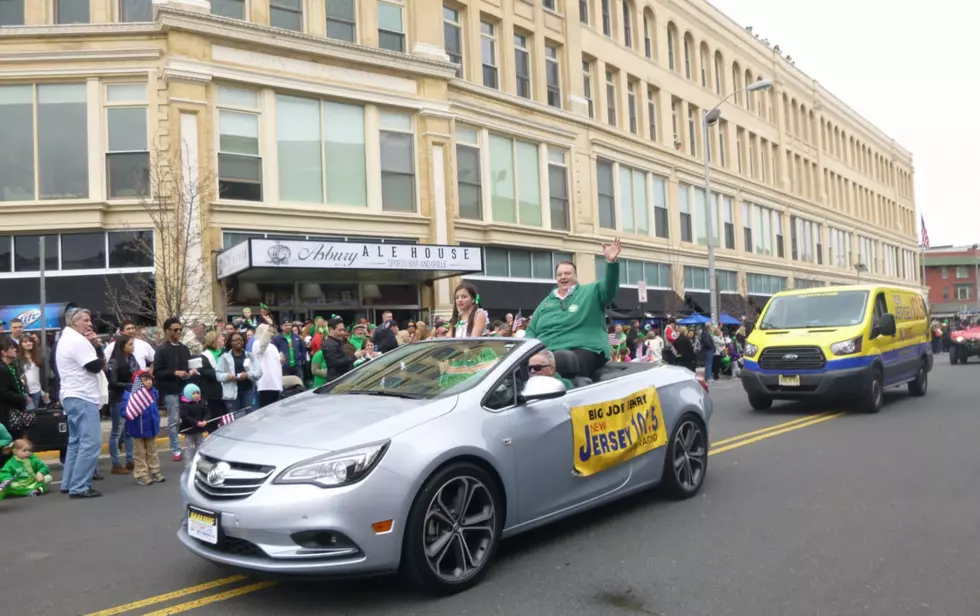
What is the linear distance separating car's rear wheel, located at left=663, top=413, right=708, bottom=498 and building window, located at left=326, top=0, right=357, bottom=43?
59.6ft

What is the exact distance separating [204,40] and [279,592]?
17937 mm

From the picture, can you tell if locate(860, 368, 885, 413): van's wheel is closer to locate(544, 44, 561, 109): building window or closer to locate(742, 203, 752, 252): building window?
locate(544, 44, 561, 109): building window

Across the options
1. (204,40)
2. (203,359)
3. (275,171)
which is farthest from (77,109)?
(203,359)

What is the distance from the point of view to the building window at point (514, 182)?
25.9m

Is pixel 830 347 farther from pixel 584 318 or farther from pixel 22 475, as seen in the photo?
pixel 22 475

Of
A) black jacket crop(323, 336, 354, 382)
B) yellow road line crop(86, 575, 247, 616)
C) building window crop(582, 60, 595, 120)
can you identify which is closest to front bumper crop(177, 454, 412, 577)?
yellow road line crop(86, 575, 247, 616)

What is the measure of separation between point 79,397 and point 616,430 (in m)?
5.20

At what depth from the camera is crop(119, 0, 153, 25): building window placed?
64.1 feet

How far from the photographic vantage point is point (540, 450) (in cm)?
509

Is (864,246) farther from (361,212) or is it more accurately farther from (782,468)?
(782,468)

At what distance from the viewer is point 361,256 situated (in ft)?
62.6

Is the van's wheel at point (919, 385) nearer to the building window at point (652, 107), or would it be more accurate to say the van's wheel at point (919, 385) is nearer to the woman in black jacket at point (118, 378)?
the woman in black jacket at point (118, 378)

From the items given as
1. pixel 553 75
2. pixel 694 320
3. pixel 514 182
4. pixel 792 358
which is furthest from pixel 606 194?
pixel 792 358

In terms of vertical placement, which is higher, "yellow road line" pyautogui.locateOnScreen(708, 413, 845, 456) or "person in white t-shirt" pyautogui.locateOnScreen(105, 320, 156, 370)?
"person in white t-shirt" pyautogui.locateOnScreen(105, 320, 156, 370)
